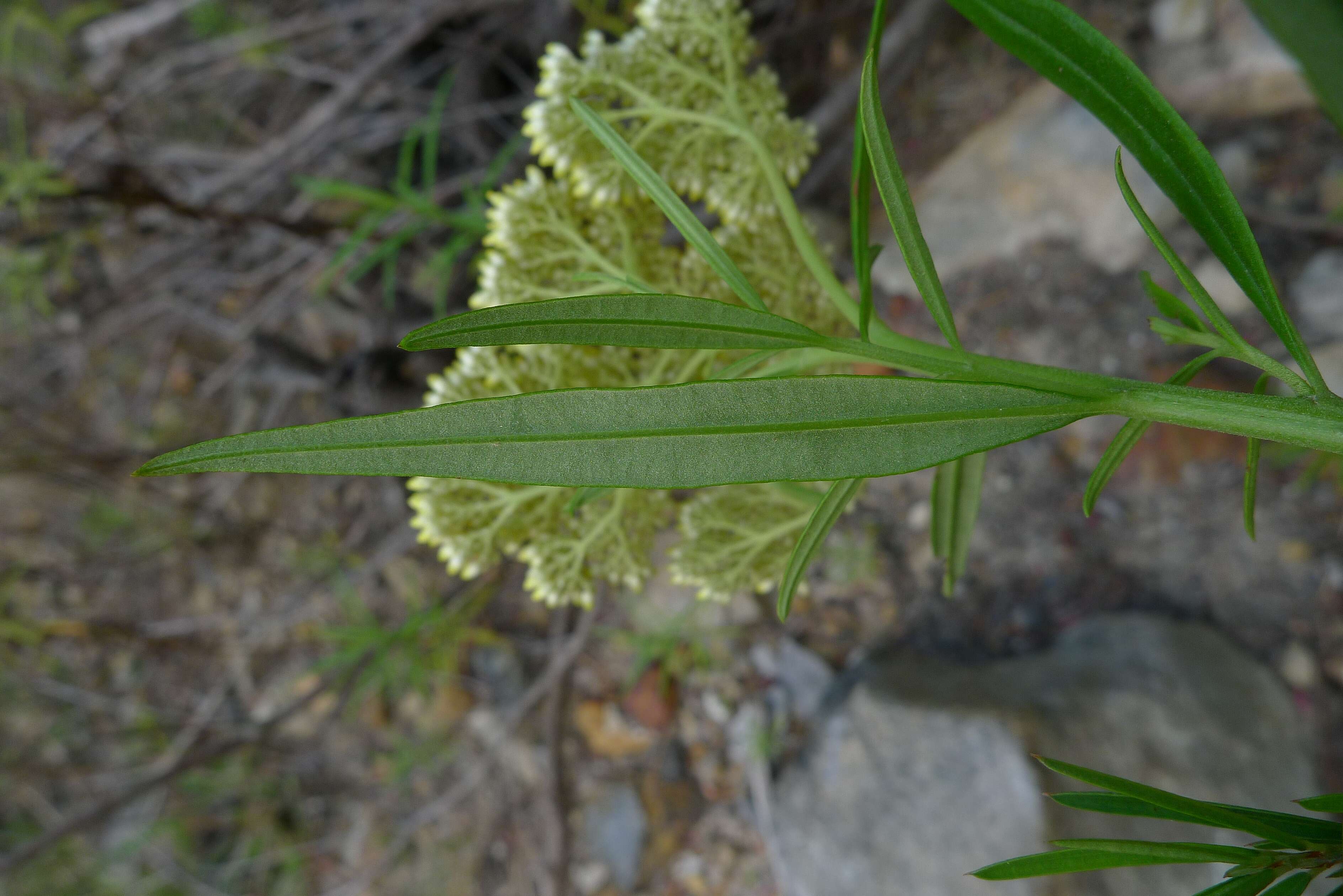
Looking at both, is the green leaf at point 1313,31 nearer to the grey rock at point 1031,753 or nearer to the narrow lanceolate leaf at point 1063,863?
the narrow lanceolate leaf at point 1063,863

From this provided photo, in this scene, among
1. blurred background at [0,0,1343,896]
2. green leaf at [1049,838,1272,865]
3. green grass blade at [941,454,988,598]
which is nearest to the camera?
green leaf at [1049,838,1272,865]

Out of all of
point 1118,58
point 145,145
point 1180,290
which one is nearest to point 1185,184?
point 1118,58

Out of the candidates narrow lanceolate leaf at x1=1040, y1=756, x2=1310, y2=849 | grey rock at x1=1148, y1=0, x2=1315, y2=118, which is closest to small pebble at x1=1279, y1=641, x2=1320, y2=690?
grey rock at x1=1148, y1=0, x2=1315, y2=118

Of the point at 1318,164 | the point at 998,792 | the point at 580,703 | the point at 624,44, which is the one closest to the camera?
the point at 624,44

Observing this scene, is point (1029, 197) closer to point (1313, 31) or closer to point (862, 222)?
point (862, 222)

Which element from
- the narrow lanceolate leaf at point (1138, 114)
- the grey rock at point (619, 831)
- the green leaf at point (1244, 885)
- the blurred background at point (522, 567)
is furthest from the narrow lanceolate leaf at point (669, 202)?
the grey rock at point (619, 831)

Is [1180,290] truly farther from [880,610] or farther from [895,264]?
[880,610]

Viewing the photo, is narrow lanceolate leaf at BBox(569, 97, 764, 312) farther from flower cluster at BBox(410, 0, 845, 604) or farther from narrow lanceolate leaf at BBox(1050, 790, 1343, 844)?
narrow lanceolate leaf at BBox(1050, 790, 1343, 844)
